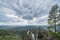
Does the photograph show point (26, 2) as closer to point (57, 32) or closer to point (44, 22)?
point (44, 22)

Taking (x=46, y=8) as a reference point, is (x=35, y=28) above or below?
below

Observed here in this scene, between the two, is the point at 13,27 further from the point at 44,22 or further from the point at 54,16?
the point at 54,16

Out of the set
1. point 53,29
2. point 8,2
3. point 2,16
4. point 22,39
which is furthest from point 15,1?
point 53,29

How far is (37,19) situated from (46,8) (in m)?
0.27

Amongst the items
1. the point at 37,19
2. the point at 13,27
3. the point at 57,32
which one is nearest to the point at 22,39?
the point at 13,27

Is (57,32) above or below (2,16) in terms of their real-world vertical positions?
below

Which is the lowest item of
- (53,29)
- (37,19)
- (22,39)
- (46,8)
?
(22,39)

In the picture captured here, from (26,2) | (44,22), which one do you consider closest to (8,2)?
(26,2)

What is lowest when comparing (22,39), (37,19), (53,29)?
(22,39)

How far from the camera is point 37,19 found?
2502mm

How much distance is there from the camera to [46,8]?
2529mm

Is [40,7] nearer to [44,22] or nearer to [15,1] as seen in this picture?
[44,22]

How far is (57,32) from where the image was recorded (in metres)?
2.52

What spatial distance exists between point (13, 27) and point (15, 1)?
474 mm
